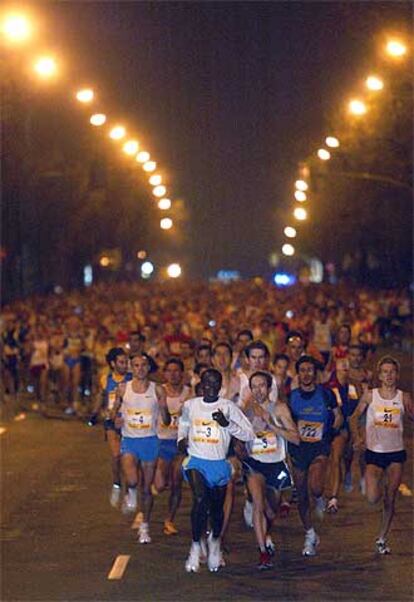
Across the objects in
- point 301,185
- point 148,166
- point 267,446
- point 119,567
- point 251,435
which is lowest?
point 119,567

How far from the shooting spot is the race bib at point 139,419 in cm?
1358

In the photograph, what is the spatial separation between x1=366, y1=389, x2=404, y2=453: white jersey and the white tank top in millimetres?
1839

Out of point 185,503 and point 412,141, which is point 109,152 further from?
point 185,503

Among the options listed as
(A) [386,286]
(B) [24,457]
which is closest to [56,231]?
(A) [386,286]

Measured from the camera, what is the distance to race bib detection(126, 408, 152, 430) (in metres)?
13.6

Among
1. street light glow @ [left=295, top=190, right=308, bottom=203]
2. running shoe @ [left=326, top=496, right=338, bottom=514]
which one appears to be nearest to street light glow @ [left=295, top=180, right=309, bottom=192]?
street light glow @ [left=295, top=190, right=308, bottom=203]

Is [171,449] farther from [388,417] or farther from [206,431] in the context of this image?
[388,417]

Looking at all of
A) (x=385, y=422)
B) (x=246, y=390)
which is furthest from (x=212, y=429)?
(x=246, y=390)

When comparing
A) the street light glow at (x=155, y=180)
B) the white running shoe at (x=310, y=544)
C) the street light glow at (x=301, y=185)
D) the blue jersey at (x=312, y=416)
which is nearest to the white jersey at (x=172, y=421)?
the blue jersey at (x=312, y=416)

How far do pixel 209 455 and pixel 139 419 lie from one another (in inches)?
57.8

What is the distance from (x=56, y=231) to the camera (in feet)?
228

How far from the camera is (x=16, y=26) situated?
26266 millimetres

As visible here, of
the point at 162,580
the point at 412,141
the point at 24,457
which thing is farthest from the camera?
the point at 412,141

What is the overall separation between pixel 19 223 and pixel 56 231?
34.0 ft
